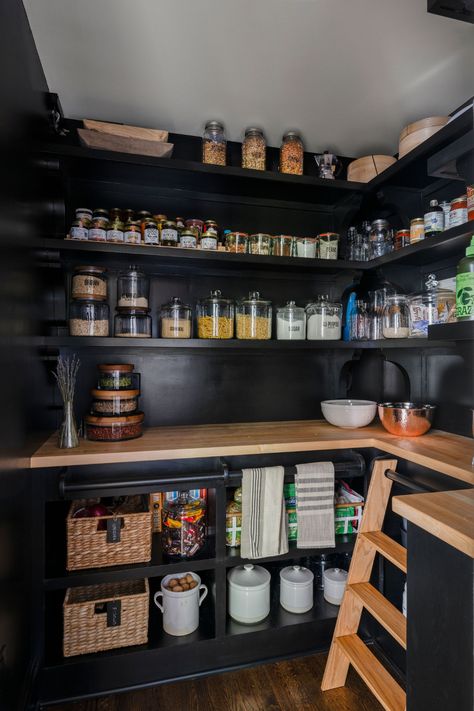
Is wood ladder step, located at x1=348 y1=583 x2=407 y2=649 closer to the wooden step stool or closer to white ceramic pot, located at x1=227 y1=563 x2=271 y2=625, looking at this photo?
the wooden step stool

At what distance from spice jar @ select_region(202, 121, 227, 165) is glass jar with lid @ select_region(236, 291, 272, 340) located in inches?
24.3

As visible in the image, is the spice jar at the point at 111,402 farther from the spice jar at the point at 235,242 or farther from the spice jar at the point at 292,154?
the spice jar at the point at 292,154

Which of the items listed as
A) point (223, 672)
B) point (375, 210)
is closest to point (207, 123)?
point (375, 210)

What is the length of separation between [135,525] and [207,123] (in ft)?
5.70

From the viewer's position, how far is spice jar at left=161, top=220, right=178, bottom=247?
1.76m

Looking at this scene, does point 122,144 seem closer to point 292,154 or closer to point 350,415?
point 292,154

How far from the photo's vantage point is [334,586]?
179 centimetres

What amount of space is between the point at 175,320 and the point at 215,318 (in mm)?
185

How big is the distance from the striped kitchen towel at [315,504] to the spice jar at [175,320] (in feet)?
2.49

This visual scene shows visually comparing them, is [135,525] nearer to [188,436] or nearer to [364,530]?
[188,436]

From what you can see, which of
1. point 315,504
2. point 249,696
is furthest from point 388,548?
point 249,696

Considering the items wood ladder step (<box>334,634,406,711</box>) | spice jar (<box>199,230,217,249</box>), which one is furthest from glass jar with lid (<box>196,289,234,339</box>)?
wood ladder step (<box>334,634,406,711</box>)

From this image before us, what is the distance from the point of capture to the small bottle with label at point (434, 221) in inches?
62.3

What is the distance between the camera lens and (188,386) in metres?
2.01
